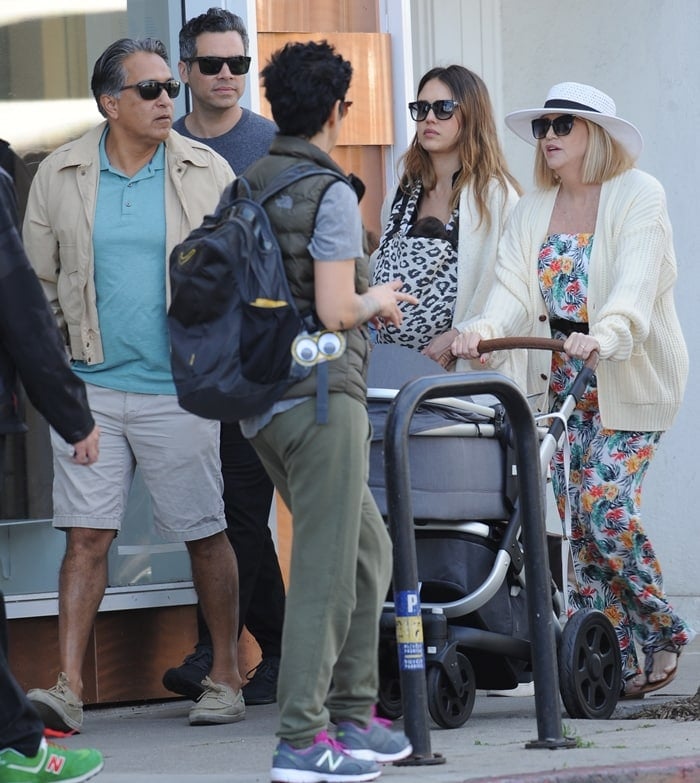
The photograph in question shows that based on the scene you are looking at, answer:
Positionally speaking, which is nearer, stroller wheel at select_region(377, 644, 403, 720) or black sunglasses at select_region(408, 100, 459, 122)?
stroller wheel at select_region(377, 644, 403, 720)

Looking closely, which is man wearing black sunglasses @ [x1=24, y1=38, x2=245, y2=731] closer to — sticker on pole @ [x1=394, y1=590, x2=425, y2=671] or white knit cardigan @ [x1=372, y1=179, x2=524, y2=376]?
white knit cardigan @ [x1=372, y1=179, x2=524, y2=376]

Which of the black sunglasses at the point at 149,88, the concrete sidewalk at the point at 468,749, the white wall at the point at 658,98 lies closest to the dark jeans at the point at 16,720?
the concrete sidewalk at the point at 468,749

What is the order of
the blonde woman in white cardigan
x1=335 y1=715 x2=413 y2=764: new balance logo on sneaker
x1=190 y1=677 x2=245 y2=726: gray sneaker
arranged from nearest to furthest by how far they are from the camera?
x1=335 y1=715 x2=413 y2=764: new balance logo on sneaker → x1=190 y1=677 x2=245 y2=726: gray sneaker → the blonde woman in white cardigan

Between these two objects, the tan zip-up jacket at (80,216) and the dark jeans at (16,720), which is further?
the tan zip-up jacket at (80,216)

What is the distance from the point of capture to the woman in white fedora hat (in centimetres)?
593

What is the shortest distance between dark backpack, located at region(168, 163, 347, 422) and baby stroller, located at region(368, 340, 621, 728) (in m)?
1.14

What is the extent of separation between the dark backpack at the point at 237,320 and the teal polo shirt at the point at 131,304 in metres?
1.60

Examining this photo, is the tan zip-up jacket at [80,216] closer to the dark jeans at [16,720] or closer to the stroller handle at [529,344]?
the stroller handle at [529,344]

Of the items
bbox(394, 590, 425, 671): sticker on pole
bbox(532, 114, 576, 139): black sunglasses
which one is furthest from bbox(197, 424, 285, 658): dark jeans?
bbox(394, 590, 425, 671): sticker on pole

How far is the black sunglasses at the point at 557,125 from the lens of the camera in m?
6.02

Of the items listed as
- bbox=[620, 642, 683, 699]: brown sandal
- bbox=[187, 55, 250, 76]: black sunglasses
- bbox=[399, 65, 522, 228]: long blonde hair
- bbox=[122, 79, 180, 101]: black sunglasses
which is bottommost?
bbox=[620, 642, 683, 699]: brown sandal

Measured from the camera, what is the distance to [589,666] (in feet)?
18.1

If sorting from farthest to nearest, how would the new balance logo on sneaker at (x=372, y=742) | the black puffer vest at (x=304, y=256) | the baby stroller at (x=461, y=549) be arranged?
the baby stroller at (x=461, y=549) < the new balance logo on sneaker at (x=372, y=742) < the black puffer vest at (x=304, y=256)

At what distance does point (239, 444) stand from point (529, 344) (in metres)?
1.25
